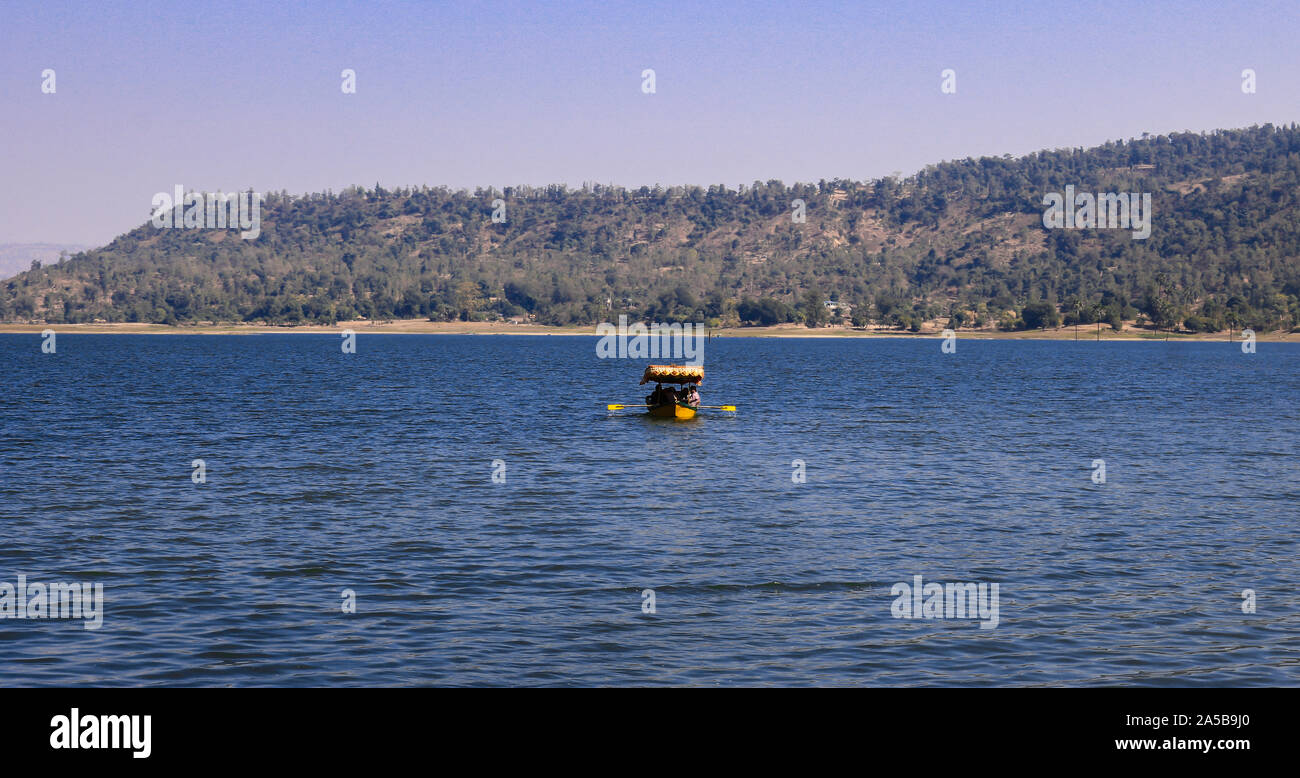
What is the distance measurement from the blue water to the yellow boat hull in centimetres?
112

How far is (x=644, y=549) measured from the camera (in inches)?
1198

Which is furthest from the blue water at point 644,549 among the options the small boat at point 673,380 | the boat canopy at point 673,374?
the boat canopy at point 673,374

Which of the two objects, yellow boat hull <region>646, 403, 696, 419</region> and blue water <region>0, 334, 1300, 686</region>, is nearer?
blue water <region>0, 334, 1300, 686</region>

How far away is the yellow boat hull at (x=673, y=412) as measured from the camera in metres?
71.6

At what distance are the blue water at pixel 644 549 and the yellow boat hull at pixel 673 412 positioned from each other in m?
1.12

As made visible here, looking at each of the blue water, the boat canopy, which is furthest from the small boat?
the blue water

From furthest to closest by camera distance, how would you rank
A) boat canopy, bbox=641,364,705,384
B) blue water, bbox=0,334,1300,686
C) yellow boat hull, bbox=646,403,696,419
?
1. yellow boat hull, bbox=646,403,696,419
2. boat canopy, bbox=641,364,705,384
3. blue water, bbox=0,334,1300,686

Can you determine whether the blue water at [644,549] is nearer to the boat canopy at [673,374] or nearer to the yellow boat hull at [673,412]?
the yellow boat hull at [673,412]

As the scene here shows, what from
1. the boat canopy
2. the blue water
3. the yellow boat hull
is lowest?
the blue water

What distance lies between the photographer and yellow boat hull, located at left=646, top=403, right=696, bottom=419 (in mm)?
71625

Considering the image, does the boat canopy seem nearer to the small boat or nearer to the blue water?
the small boat

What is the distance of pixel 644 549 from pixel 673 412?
41365mm

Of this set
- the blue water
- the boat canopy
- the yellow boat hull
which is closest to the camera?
the blue water

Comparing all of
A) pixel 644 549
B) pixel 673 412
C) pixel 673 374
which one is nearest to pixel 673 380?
pixel 673 374
